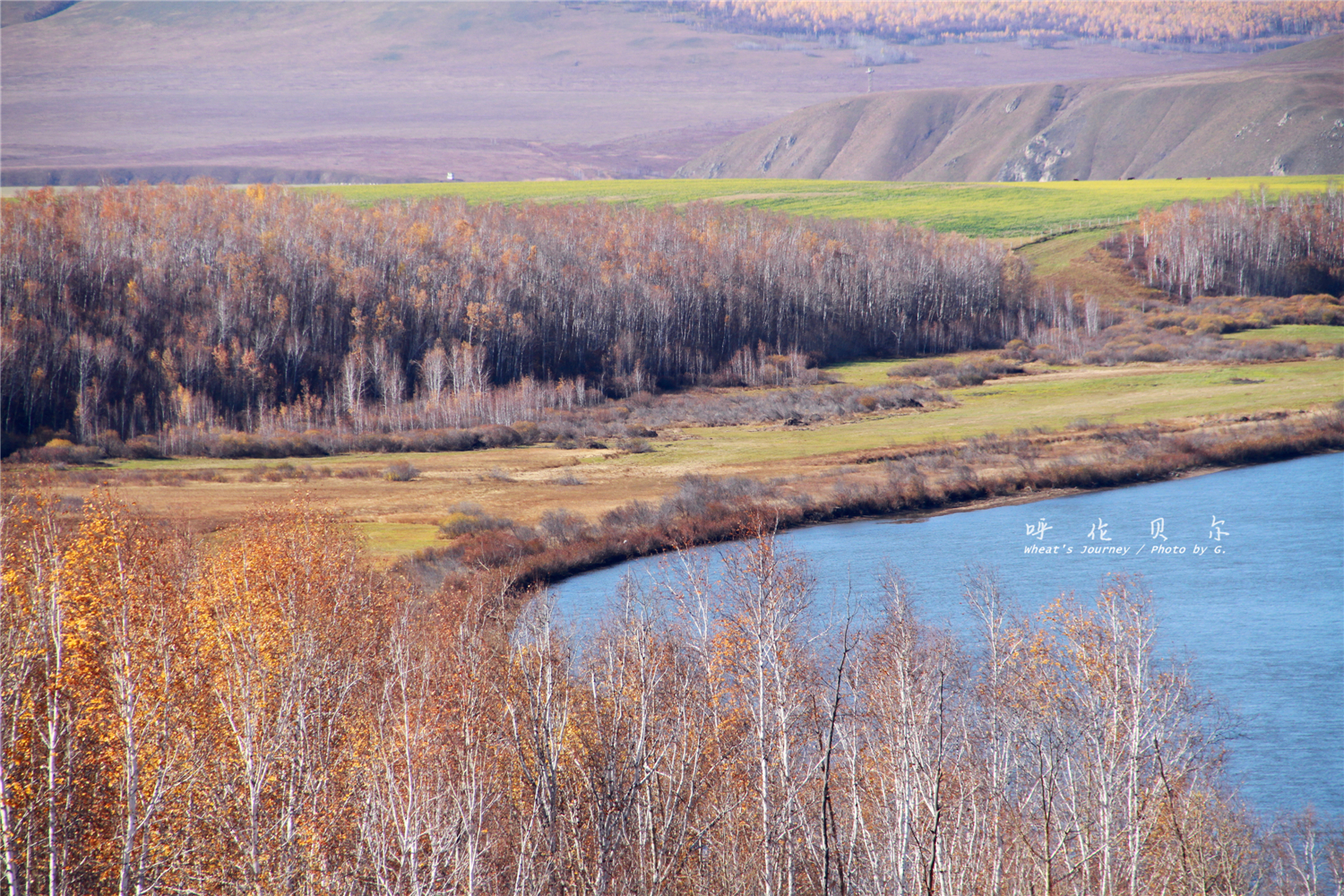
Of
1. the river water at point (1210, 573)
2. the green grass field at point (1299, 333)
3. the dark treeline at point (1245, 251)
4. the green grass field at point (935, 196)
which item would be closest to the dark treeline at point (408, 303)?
the dark treeline at point (1245, 251)

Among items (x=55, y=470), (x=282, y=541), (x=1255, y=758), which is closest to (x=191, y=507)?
(x=55, y=470)

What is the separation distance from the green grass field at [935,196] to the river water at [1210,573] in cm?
9736

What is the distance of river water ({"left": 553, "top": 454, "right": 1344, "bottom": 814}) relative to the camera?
1171 inches

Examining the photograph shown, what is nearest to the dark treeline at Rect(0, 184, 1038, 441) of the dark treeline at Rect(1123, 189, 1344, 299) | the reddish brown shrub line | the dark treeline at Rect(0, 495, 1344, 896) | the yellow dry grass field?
the yellow dry grass field

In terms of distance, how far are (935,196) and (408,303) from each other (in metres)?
104

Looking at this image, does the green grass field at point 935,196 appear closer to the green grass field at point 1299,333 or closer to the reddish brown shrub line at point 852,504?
the green grass field at point 1299,333

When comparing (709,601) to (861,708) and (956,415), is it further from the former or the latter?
(956,415)

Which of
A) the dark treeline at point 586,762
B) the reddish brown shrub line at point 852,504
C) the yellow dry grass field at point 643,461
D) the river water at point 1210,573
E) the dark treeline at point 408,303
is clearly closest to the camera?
the dark treeline at point 586,762

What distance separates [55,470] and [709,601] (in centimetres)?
5367

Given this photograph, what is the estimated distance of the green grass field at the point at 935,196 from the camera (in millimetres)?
159800

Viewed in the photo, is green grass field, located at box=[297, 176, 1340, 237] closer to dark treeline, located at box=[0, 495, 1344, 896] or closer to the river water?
the river water

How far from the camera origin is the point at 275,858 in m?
16.8

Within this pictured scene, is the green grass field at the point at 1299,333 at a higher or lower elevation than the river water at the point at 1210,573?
lower

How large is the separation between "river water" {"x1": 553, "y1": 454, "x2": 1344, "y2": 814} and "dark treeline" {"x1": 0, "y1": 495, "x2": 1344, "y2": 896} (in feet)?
7.31
